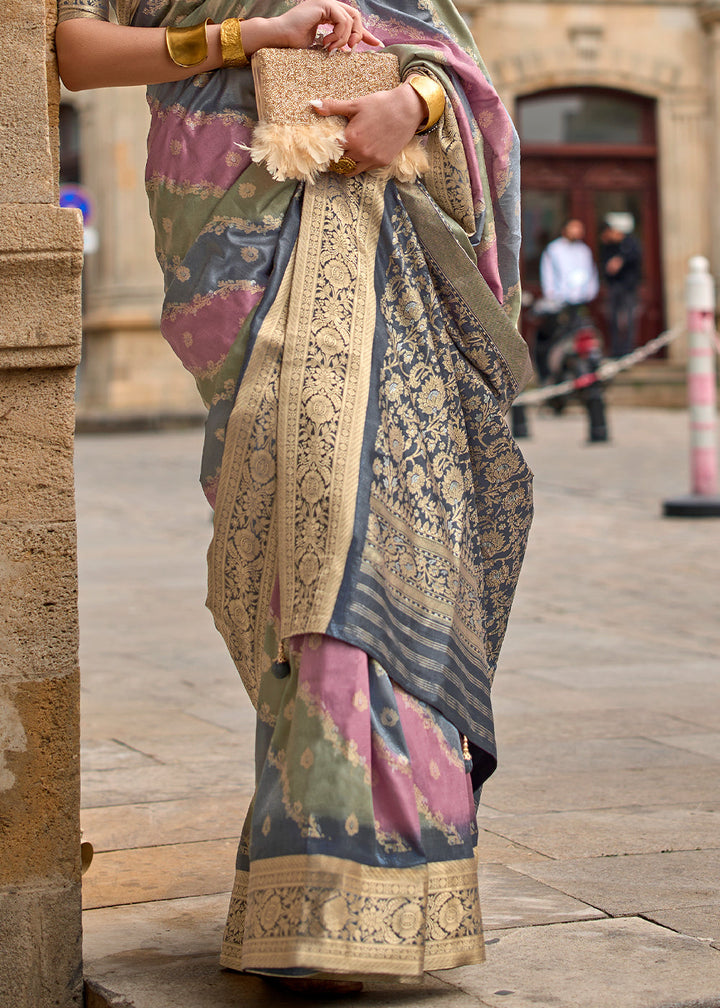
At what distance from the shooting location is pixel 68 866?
8.79 feet

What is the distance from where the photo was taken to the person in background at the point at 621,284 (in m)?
20.9

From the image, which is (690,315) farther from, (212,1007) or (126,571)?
(212,1007)

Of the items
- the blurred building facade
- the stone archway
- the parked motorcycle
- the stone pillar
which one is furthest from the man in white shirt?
the stone pillar

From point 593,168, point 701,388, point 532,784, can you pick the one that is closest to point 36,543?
point 532,784

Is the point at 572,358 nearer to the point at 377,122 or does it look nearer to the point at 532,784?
the point at 532,784

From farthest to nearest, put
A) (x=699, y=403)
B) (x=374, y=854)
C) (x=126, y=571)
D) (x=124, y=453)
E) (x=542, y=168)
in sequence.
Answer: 1. (x=542, y=168)
2. (x=124, y=453)
3. (x=699, y=403)
4. (x=126, y=571)
5. (x=374, y=854)

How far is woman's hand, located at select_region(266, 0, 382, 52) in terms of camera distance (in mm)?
Result: 2619

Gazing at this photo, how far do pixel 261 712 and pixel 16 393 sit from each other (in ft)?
1.99

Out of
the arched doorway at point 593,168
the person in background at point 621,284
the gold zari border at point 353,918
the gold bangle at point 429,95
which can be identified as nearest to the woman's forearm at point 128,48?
the gold bangle at point 429,95

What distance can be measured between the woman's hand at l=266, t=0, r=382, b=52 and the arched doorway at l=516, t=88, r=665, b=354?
20646mm

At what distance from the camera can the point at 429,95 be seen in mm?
2656

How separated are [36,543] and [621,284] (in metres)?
18.9

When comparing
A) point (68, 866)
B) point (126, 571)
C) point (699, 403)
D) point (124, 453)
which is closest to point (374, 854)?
point (68, 866)

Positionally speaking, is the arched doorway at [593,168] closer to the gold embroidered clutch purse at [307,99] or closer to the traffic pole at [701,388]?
the traffic pole at [701,388]
